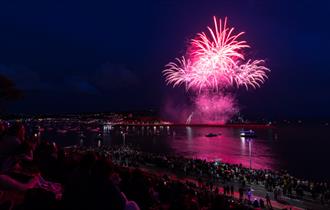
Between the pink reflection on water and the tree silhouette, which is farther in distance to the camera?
the pink reflection on water

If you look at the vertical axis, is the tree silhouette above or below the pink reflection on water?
above

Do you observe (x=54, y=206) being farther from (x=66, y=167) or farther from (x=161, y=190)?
(x=161, y=190)

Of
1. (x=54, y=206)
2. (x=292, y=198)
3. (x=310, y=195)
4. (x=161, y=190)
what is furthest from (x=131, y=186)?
(x=310, y=195)

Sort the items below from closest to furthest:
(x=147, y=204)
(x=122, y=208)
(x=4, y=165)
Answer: (x=122, y=208) → (x=4, y=165) → (x=147, y=204)

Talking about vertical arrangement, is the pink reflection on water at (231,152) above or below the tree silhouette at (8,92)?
below

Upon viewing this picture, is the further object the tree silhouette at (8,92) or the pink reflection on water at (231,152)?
the pink reflection on water at (231,152)

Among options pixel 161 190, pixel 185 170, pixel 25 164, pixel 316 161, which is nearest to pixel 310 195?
pixel 185 170

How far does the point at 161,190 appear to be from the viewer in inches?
320

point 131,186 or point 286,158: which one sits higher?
point 131,186

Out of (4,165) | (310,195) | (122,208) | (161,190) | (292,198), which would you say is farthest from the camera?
(310,195)

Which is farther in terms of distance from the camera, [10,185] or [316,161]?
[316,161]

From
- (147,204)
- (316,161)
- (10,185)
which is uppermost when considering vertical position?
(10,185)

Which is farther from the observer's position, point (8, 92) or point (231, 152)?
point (231, 152)

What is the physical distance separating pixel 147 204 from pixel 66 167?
6.07 ft
